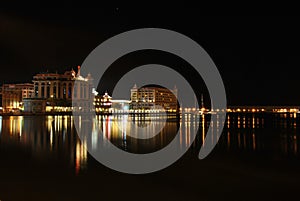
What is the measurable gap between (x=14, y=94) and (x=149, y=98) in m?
58.3

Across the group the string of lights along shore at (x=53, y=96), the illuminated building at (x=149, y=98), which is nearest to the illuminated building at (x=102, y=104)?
the string of lights along shore at (x=53, y=96)

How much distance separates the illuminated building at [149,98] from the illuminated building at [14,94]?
43.0 metres

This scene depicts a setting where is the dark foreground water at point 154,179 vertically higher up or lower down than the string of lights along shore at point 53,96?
lower down

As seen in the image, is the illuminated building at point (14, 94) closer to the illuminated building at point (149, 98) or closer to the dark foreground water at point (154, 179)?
the illuminated building at point (149, 98)

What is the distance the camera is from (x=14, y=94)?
93.8 meters

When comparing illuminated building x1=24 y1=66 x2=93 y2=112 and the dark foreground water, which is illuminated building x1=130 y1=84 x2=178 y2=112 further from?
the dark foreground water

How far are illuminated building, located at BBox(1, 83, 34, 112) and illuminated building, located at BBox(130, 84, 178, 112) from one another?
43.0 meters

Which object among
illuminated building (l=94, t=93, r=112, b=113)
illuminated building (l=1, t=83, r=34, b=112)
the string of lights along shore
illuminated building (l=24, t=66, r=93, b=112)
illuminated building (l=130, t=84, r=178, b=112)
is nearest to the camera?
the string of lights along shore

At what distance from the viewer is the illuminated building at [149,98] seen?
12788 centimetres

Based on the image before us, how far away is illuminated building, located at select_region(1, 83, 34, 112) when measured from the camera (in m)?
91.6

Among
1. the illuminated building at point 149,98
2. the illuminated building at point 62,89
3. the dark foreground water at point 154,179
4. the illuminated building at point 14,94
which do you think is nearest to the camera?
the dark foreground water at point 154,179

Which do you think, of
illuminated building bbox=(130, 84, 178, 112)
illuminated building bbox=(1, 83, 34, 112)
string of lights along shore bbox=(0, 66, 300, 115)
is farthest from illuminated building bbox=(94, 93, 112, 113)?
illuminated building bbox=(1, 83, 34, 112)

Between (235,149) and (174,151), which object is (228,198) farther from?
(235,149)

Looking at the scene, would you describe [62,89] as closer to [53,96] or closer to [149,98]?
[53,96]
